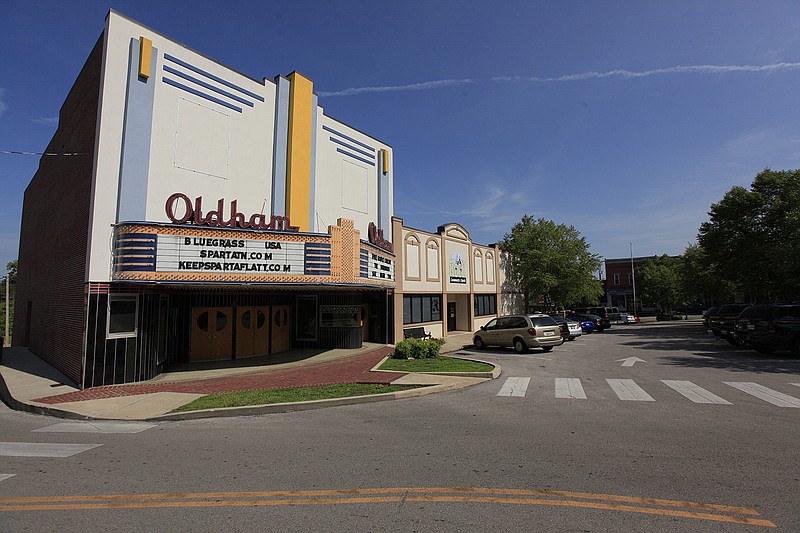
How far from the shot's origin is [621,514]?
4195 millimetres

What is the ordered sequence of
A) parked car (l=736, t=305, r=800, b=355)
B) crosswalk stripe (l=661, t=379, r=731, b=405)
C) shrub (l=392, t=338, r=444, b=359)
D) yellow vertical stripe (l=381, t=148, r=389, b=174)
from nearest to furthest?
crosswalk stripe (l=661, t=379, r=731, b=405)
parked car (l=736, t=305, r=800, b=355)
shrub (l=392, t=338, r=444, b=359)
yellow vertical stripe (l=381, t=148, r=389, b=174)

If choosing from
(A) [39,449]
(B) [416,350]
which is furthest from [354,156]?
(A) [39,449]

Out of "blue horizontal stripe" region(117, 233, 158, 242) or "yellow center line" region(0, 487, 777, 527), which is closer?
"yellow center line" region(0, 487, 777, 527)

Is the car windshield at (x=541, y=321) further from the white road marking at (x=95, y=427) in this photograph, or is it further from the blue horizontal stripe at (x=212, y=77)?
the white road marking at (x=95, y=427)

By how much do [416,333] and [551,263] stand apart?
1722cm

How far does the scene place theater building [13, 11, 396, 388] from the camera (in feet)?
40.8

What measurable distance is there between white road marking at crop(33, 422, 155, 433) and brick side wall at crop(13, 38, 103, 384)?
14.1 feet

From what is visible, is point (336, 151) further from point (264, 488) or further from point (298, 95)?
point (264, 488)

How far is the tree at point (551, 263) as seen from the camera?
120ft

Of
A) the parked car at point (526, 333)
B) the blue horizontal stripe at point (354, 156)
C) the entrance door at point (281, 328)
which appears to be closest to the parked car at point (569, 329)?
the parked car at point (526, 333)

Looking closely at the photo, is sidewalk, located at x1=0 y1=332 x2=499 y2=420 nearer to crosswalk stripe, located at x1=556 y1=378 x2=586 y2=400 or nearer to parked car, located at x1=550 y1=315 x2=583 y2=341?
crosswalk stripe, located at x1=556 y1=378 x2=586 y2=400

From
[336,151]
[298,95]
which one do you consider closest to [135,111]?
[298,95]

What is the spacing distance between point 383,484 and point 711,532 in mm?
3234

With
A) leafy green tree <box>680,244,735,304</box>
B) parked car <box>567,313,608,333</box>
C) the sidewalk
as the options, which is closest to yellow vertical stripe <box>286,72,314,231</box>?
the sidewalk
